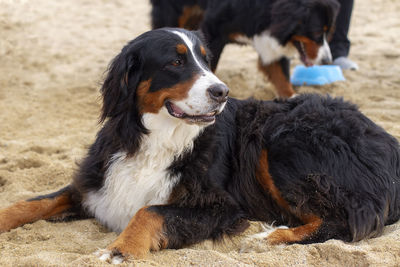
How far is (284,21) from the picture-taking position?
19.4 ft

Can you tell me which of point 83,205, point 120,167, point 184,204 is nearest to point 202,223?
point 184,204

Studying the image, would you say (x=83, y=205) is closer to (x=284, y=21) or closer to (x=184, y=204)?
(x=184, y=204)

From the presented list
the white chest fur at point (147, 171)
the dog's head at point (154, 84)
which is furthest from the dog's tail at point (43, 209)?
the dog's head at point (154, 84)

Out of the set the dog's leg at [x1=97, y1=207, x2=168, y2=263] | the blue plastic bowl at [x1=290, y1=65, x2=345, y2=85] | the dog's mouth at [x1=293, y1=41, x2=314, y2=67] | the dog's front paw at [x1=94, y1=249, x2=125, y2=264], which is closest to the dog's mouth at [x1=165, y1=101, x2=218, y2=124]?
the dog's leg at [x1=97, y1=207, x2=168, y2=263]

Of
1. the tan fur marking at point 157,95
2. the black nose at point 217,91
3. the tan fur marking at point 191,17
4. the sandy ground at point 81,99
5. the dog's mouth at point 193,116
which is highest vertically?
the black nose at point 217,91

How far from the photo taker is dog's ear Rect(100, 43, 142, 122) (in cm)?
318

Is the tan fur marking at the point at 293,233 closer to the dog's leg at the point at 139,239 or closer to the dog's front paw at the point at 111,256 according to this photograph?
the dog's leg at the point at 139,239

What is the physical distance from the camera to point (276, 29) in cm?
598

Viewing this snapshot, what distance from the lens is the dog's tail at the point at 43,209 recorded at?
3203 millimetres

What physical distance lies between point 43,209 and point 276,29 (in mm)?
3804

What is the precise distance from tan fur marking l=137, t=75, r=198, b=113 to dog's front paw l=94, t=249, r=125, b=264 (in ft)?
3.11

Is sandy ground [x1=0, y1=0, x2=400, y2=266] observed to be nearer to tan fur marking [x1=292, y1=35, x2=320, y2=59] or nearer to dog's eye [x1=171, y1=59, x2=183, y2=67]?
tan fur marking [x1=292, y1=35, x2=320, y2=59]

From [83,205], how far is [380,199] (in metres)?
2.07

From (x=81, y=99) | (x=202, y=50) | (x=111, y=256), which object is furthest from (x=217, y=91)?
(x=81, y=99)
